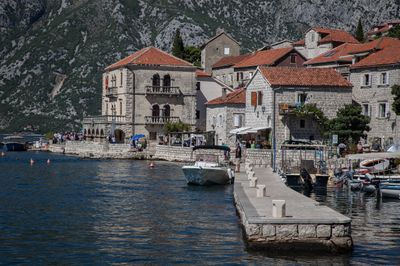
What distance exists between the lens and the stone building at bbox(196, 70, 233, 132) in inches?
3607

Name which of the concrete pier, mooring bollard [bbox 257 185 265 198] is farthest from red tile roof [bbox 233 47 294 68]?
the concrete pier

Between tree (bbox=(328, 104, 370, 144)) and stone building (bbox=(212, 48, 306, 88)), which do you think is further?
stone building (bbox=(212, 48, 306, 88))

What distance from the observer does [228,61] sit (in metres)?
105

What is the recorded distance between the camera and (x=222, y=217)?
3231cm

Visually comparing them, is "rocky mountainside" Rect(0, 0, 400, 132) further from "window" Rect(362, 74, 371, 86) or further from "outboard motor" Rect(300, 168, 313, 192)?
"outboard motor" Rect(300, 168, 313, 192)

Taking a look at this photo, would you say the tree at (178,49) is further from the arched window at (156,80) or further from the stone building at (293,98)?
the stone building at (293,98)

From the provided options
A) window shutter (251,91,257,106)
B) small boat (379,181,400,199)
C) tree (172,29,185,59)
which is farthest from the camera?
tree (172,29,185,59)

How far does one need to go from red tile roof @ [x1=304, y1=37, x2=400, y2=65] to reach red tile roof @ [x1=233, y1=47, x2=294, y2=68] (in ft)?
21.7

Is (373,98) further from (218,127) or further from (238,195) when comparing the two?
(238,195)

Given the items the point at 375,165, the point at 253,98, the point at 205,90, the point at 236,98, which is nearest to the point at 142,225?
the point at 375,165

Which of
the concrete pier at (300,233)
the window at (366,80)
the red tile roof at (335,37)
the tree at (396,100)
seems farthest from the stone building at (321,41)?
the concrete pier at (300,233)

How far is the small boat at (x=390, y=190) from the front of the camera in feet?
132

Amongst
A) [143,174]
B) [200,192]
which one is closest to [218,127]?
[143,174]

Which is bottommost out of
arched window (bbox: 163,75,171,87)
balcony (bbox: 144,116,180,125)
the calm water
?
the calm water
